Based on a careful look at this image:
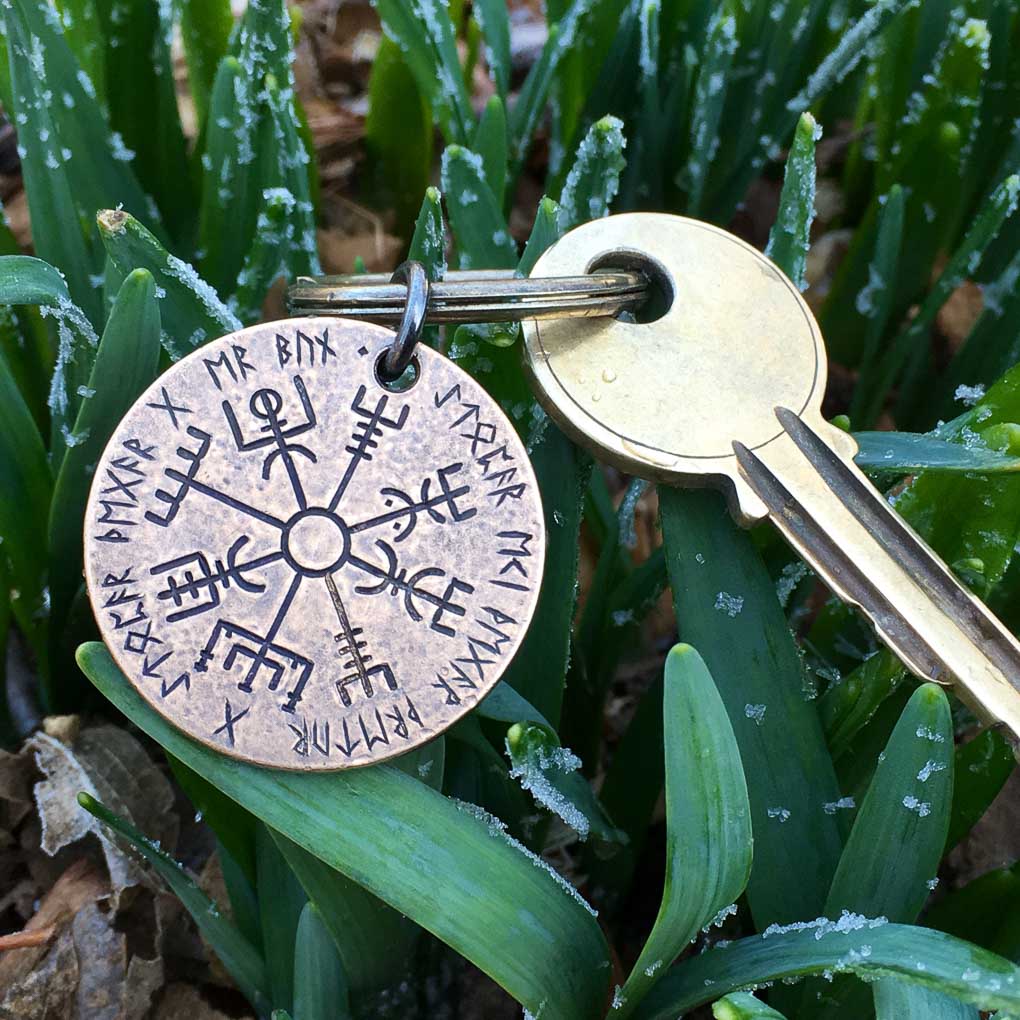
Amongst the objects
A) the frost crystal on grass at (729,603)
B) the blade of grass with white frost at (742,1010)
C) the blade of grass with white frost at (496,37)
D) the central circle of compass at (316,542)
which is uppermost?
the blade of grass with white frost at (496,37)

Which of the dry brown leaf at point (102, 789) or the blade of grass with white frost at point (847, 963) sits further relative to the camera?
the dry brown leaf at point (102, 789)

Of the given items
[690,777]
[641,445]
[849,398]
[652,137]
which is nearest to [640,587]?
[641,445]

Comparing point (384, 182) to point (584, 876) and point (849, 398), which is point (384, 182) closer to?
point (849, 398)

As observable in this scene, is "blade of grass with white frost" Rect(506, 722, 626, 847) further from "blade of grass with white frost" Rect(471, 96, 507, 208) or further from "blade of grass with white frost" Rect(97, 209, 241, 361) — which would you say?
"blade of grass with white frost" Rect(471, 96, 507, 208)

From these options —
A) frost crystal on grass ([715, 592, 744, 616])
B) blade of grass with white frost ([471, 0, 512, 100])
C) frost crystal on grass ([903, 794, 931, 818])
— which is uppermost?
blade of grass with white frost ([471, 0, 512, 100])

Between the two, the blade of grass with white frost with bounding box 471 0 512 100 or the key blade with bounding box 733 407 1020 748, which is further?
the blade of grass with white frost with bounding box 471 0 512 100

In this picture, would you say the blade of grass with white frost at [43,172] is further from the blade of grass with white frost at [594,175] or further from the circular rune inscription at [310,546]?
the blade of grass with white frost at [594,175]

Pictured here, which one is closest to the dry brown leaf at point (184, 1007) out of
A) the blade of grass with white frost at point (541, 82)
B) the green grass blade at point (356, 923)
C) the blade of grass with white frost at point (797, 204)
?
the green grass blade at point (356, 923)

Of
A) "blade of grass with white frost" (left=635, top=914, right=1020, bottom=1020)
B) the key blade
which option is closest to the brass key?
the key blade

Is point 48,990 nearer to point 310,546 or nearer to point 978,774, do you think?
point 310,546
